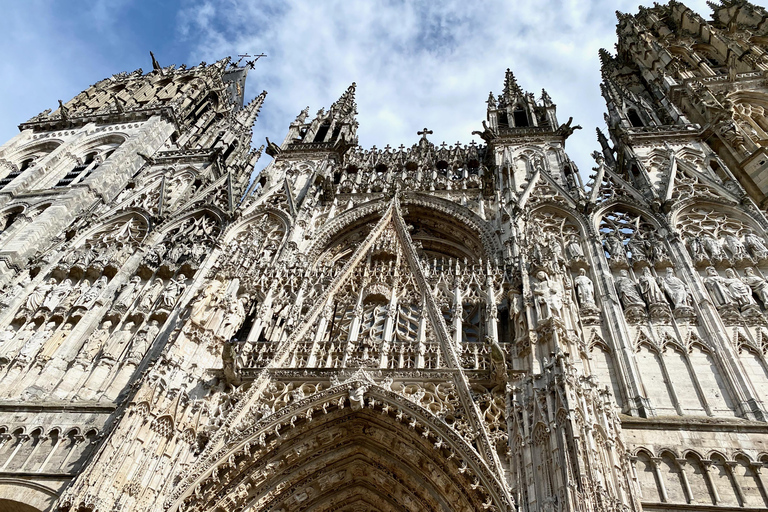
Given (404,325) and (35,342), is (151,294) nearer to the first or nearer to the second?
(35,342)

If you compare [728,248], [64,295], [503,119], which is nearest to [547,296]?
[728,248]

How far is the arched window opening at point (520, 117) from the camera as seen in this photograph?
1866 cm

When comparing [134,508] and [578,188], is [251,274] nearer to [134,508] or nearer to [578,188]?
[134,508]

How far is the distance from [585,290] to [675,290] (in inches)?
63.9

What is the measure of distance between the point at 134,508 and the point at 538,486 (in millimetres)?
5397

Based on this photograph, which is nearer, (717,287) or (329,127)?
(717,287)

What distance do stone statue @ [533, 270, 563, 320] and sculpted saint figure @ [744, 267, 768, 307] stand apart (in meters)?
3.89

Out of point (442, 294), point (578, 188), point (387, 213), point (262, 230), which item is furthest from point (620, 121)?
point (262, 230)

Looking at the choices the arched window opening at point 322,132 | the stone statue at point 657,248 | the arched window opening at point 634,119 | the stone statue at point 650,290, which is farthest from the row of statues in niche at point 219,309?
the arched window opening at point 634,119

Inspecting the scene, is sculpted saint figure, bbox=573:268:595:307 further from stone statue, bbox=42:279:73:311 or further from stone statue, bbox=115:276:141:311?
stone statue, bbox=42:279:73:311

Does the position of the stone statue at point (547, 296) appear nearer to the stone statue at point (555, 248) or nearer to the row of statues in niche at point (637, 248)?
the stone statue at point (555, 248)

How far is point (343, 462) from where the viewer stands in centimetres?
958

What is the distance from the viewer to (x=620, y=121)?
17.4 metres

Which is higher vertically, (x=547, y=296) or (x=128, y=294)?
(x=128, y=294)
